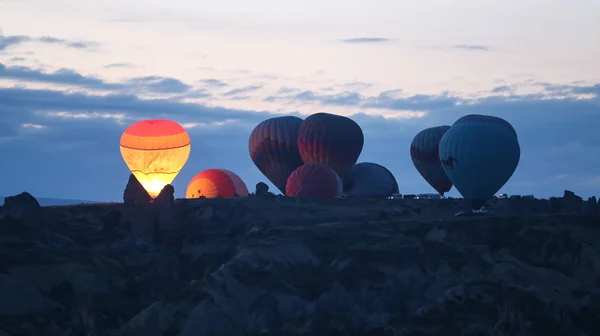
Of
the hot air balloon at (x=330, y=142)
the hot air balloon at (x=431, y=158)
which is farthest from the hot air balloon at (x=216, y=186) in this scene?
the hot air balloon at (x=431, y=158)

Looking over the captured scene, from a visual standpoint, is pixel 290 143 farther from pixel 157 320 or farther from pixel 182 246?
pixel 157 320

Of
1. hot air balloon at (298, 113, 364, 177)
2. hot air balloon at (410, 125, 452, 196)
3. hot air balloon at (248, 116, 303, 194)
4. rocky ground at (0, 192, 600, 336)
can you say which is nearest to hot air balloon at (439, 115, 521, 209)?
rocky ground at (0, 192, 600, 336)

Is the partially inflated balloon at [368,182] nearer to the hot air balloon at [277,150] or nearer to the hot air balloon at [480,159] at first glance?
A: the hot air balloon at [277,150]

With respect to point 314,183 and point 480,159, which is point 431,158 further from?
point 480,159

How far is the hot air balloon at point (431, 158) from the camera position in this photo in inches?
4606

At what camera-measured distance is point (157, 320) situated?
74.8 meters

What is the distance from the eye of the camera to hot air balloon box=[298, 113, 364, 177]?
113438mm

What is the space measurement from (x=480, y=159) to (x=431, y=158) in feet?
71.9

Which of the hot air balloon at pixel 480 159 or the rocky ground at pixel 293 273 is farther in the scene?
the hot air balloon at pixel 480 159

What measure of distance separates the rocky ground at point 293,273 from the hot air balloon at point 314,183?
704cm

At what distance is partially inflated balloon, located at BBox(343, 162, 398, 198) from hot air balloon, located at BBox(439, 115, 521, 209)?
16449 millimetres

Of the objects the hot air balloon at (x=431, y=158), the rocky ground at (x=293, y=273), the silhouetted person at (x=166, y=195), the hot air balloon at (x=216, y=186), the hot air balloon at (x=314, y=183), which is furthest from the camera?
the hot air balloon at (x=431, y=158)

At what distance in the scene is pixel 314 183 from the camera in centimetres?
10238

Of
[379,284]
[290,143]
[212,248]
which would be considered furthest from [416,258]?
[290,143]
